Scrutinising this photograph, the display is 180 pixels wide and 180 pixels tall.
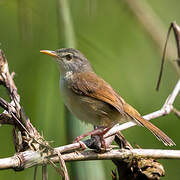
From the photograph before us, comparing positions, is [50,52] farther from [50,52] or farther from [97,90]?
[97,90]

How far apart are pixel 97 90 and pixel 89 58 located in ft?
1.41

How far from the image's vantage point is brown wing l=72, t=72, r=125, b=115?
370cm

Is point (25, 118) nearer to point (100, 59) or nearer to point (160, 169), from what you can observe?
point (160, 169)

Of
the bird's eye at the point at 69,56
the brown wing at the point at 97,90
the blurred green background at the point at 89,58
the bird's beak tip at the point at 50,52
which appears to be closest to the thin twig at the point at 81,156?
the blurred green background at the point at 89,58

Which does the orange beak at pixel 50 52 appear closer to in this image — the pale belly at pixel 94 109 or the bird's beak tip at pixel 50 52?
the bird's beak tip at pixel 50 52

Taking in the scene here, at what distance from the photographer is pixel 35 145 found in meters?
2.30

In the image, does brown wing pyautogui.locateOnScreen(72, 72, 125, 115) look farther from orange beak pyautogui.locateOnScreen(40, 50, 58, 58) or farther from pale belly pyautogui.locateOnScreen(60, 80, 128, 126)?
orange beak pyautogui.locateOnScreen(40, 50, 58, 58)

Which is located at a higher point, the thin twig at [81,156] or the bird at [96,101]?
the bird at [96,101]

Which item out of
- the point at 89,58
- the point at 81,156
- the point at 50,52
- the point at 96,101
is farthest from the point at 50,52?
the point at 81,156

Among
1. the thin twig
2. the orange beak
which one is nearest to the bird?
the orange beak

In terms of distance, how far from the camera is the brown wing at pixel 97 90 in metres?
3.70

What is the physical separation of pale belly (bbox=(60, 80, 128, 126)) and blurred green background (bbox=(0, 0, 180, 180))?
170mm

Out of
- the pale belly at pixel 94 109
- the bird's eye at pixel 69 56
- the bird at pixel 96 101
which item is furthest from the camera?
the bird's eye at pixel 69 56

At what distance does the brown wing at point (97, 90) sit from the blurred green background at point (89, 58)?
19cm
